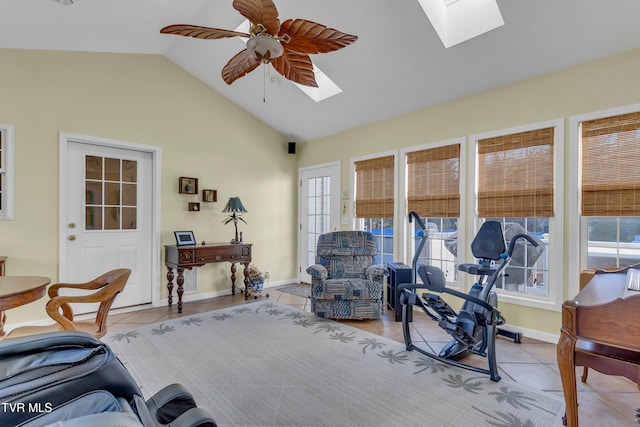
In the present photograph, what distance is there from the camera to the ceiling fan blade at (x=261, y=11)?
1920mm

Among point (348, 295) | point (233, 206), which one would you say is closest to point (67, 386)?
point (348, 295)

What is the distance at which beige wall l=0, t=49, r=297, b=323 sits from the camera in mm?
3338

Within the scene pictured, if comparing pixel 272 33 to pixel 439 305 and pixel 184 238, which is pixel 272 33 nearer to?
pixel 439 305

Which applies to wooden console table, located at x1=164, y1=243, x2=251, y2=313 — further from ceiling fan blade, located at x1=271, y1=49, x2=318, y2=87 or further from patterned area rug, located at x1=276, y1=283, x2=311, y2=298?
ceiling fan blade, located at x1=271, y1=49, x2=318, y2=87

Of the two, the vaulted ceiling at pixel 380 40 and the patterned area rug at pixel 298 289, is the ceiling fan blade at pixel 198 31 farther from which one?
the patterned area rug at pixel 298 289

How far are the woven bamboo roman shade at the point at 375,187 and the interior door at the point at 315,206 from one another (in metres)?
0.42

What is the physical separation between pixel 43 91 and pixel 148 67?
1168 millimetres

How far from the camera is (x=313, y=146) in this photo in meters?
5.54

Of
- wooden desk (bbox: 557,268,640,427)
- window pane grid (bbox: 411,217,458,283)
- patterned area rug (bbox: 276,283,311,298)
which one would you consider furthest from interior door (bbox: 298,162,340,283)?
wooden desk (bbox: 557,268,640,427)

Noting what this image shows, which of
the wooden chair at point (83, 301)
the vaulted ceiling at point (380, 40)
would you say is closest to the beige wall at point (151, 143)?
the vaulted ceiling at point (380, 40)

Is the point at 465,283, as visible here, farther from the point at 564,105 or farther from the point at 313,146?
the point at 313,146

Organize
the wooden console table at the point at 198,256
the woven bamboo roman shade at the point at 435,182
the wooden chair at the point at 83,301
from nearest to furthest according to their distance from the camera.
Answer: the wooden chair at the point at 83,301
the woven bamboo roman shade at the point at 435,182
the wooden console table at the point at 198,256

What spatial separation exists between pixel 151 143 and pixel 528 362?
4.72 metres

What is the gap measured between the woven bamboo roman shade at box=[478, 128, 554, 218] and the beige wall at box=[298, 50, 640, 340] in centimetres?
13
